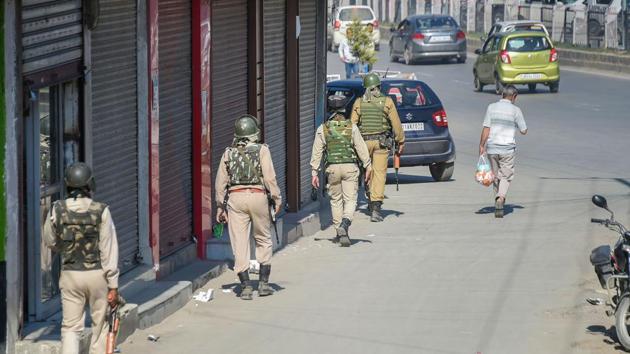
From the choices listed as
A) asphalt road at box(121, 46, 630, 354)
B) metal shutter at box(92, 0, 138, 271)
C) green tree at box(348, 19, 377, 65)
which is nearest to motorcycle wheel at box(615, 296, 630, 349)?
asphalt road at box(121, 46, 630, 354)

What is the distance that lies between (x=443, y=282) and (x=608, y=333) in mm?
2664

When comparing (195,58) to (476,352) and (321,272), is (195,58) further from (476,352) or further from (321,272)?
(476,352)

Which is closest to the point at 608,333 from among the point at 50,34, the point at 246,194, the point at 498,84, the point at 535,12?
the point at 246,194

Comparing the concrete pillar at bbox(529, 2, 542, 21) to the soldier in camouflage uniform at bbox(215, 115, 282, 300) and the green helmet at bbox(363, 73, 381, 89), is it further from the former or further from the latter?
the soldier in camouflage uniform at bbox(215, 115, 282, 300)

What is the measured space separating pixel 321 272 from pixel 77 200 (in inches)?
221

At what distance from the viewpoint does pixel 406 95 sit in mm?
22719

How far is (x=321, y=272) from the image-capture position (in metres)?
14.8

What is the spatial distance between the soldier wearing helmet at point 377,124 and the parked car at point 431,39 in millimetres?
32280

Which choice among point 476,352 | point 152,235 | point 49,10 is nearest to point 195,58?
point 152,235

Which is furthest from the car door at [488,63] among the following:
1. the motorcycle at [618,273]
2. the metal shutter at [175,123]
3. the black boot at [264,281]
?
the motorcycle at [618,273]

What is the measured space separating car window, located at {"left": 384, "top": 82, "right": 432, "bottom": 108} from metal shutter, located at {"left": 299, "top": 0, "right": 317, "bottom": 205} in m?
2.68

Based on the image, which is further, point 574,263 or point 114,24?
point 574,263

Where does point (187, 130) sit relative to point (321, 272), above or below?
above

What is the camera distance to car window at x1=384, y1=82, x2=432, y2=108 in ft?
74.0
